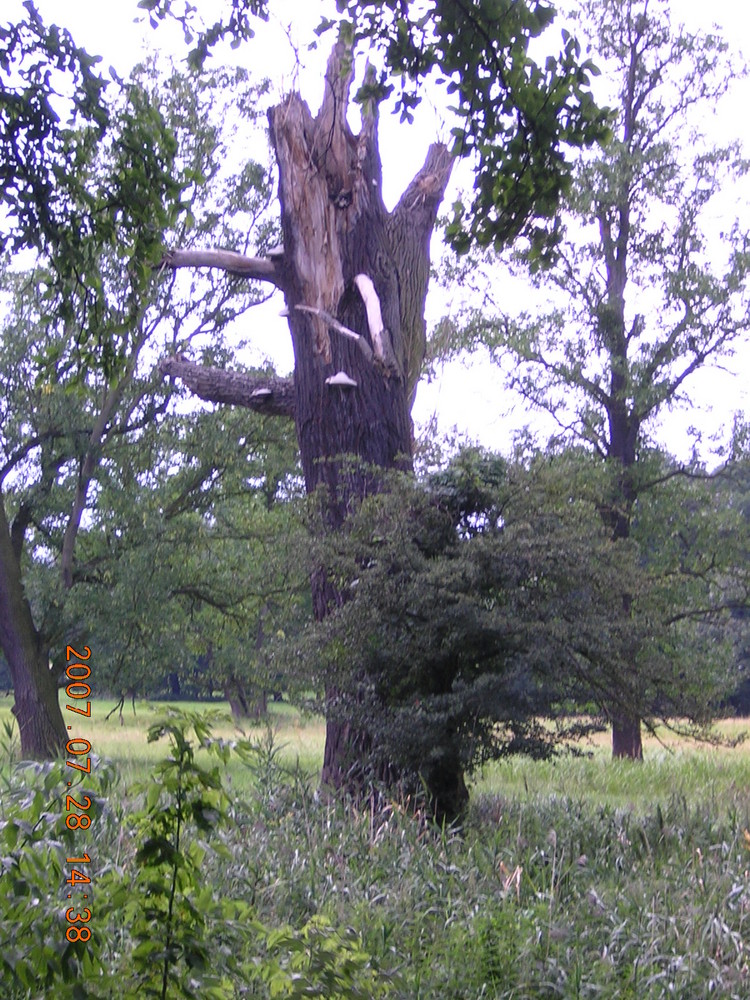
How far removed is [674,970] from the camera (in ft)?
13.8

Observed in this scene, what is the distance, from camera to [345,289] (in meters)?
9.64

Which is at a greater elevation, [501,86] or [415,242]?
[415,242]

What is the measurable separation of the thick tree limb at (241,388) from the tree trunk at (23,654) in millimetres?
7756

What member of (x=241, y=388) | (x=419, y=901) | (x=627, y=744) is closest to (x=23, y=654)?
(x=241, y=388)

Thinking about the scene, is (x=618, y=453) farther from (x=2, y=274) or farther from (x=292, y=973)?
(x=292, y=973)

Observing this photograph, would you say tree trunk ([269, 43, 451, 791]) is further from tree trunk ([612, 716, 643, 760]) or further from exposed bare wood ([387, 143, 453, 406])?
tree trunk ([612, 716, 643, 760])

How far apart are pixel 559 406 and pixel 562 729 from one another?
9.81 m

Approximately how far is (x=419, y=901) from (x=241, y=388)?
19.9ft

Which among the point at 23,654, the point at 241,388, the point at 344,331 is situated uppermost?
the point at 344,331

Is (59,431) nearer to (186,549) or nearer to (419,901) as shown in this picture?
(186,549)

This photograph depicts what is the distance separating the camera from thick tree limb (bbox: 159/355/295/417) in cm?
988

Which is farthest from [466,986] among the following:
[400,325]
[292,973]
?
[400,325]

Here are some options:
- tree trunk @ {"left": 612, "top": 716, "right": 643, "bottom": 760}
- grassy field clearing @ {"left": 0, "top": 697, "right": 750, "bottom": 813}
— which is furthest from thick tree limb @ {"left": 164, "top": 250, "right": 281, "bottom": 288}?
tree trunk @ {"left": 612, "top": 716, "right": 643, "bottom": 760}

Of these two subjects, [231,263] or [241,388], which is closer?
[241,388]
